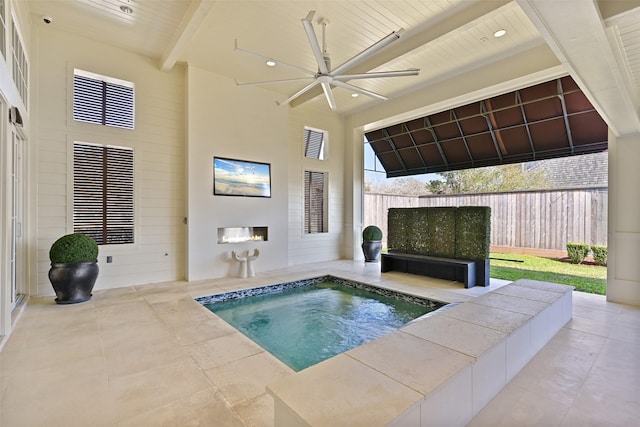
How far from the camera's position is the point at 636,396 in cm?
211

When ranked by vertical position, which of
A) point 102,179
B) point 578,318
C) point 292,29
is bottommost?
point 578,318

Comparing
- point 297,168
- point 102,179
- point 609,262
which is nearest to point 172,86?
point 102,179

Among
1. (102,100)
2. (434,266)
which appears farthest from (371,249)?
(102,100)

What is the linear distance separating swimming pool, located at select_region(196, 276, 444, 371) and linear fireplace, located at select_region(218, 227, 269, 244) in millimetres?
1438

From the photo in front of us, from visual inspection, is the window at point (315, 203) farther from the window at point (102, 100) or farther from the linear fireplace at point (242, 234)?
the window at point (102, 100)

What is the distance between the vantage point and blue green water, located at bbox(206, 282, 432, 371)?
3236 millimetres

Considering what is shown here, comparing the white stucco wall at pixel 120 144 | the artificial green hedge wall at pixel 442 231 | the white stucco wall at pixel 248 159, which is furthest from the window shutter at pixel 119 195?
the artificial green hedge wall at pixel 442 231

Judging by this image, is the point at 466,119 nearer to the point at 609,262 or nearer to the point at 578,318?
the point at 609,262

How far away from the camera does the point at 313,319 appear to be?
4.12m

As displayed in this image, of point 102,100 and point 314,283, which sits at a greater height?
point 102,100

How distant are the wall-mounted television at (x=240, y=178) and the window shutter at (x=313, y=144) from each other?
1.58 metres

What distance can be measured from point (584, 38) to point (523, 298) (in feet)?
7.85

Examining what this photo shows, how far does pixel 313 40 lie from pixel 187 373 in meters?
3.46

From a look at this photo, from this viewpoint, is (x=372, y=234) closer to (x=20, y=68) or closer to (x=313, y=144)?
(x=313, y=144)
